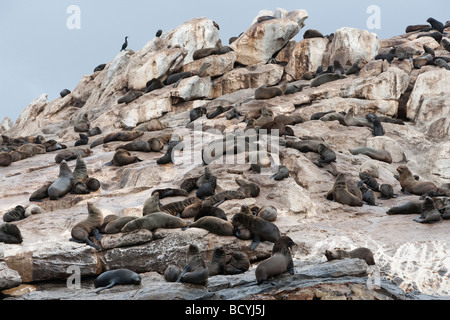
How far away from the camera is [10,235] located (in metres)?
9.57

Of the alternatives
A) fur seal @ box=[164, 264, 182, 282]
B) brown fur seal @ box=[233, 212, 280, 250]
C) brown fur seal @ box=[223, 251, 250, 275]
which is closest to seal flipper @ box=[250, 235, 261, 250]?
brown fur seal @ box=[233, 212, 280, 250]

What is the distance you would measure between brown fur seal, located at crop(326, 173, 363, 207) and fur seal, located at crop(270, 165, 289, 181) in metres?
1.17

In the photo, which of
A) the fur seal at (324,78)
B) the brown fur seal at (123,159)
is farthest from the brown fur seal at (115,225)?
the fur seal at (324,78)

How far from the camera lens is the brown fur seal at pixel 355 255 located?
8.34m

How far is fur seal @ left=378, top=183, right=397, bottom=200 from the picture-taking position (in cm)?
1323

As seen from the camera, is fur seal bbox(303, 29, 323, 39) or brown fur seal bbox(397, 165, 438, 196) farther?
fur seal bbox(303, 29, 323, 39)

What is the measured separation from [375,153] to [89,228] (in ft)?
34.7

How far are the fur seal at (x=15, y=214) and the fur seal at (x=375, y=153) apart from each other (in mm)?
10517

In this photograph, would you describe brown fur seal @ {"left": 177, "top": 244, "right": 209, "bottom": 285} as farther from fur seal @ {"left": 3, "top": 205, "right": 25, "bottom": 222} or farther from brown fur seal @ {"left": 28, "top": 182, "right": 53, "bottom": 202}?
brown fur seal @ {"left": 28, "top": 182, "right": 53, "bottom": 202}

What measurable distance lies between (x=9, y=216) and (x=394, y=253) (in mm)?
8235

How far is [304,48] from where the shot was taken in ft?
101

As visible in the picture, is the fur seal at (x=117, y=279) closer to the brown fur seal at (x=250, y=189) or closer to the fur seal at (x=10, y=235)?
the fur seal at (x=10, y=235)

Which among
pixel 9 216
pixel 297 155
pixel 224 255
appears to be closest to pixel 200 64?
pixel 297 155

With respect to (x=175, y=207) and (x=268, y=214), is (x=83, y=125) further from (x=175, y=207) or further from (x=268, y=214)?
(x=268, y=214)
